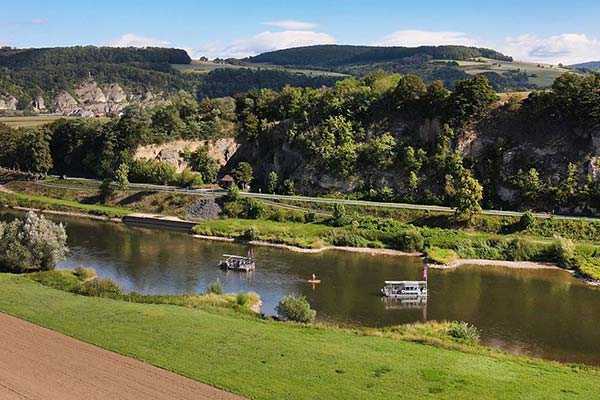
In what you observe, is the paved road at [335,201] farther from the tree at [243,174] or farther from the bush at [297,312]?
the bush at [297,312]

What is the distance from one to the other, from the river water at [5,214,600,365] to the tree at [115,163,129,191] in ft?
54.2

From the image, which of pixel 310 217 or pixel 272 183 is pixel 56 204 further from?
pixel 310 217

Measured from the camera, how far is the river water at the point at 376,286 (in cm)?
4159

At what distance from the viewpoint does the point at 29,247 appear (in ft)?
162

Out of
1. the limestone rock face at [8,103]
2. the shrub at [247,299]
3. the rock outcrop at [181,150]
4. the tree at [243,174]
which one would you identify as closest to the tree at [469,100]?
the tree at [243,174]

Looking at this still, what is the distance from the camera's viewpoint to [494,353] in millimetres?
34312

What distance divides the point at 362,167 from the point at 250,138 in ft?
Answer: 69.5

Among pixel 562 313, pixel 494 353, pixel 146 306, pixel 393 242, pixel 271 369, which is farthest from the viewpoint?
pixel 393 242

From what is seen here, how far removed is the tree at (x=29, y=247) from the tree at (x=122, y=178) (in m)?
33.5

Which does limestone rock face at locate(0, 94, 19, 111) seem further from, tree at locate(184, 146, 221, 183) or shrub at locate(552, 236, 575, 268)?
shrub at locate(552, 236, 575, 268)

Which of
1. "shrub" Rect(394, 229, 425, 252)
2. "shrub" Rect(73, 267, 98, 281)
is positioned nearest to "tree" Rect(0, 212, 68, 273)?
"shrub" Rect(73, 267, 98, 281)

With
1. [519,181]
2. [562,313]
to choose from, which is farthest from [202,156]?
[562,313]

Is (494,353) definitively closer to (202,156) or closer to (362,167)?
(362,167)

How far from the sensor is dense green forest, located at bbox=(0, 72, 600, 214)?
71125 mm
